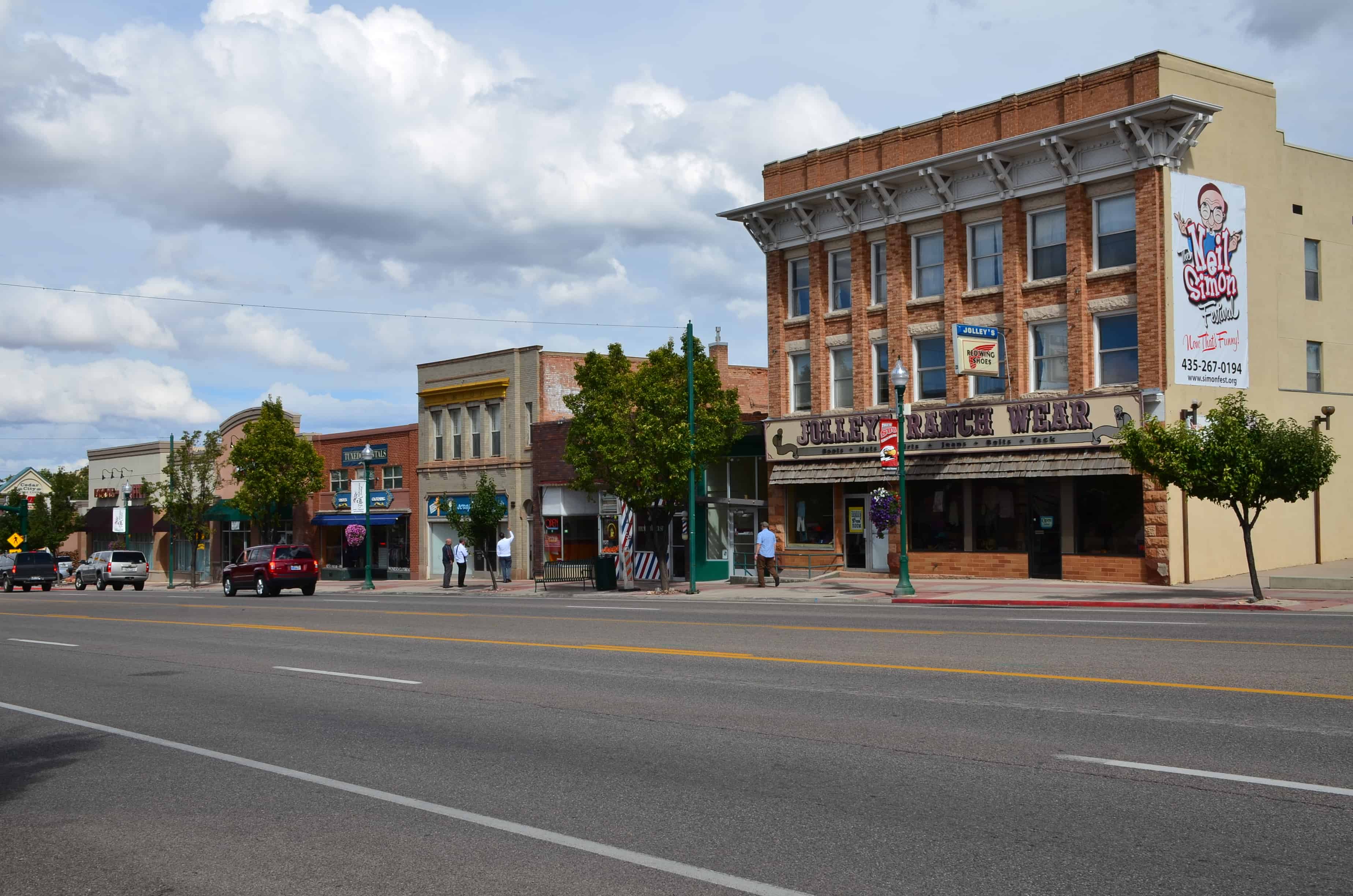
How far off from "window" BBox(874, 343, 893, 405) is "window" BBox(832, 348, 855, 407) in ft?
3.06

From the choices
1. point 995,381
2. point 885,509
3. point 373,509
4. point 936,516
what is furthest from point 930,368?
point 373,509

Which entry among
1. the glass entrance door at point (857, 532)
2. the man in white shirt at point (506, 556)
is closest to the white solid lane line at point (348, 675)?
the glass entrance door at point (857, 532)

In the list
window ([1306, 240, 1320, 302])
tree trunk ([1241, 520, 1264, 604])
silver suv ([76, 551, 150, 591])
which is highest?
window ([1306, 240, 1320, 302])

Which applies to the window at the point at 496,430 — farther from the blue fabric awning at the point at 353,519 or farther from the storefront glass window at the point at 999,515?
the storefront glass window at the point at 999,515

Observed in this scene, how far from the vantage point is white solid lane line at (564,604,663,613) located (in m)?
25.5

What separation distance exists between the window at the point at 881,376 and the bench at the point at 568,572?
11.0 m

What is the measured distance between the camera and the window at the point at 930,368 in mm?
34844

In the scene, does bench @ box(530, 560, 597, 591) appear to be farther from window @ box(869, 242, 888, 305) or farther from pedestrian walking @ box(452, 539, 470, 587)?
window @ box(869, 242, 888, 305)

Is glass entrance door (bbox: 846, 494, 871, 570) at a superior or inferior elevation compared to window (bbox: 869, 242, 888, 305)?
inferior

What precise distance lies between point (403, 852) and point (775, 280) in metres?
33.8

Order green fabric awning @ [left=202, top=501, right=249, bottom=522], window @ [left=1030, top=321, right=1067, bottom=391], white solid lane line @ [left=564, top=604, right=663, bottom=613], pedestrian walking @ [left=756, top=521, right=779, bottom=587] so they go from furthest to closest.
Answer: green fabric awning @ [left=202, top=501, right=249, bottom=522] → pedestrian walking @ [left=756, top=521, right=779, bottom=587] → window @ [left=1030, top=321, right=1067, bottom=391] → white solid lane line @ [left=564, top=604, right=663, bottom=613]

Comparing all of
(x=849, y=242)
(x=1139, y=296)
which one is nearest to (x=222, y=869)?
(x=1139, y=296)

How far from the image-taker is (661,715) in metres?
11.0

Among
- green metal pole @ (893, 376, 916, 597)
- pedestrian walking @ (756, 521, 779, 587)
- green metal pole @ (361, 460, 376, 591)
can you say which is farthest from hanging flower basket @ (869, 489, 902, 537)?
green metal pole @ (361, 460, 376, 591)
